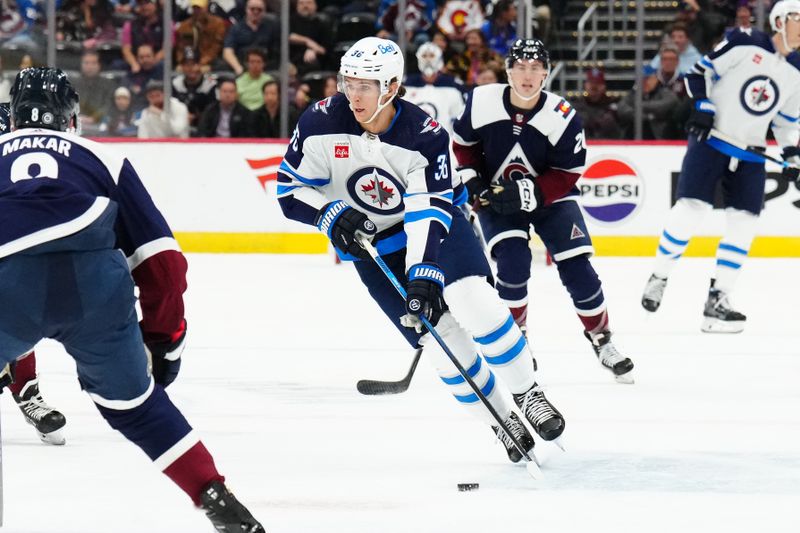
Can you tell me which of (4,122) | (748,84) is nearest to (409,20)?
(748,84)

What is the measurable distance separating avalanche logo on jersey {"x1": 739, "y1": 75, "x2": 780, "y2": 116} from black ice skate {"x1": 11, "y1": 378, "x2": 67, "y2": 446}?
11.5ft

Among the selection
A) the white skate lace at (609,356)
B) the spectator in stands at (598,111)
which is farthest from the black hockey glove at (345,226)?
the spectator in stands at (598,111)

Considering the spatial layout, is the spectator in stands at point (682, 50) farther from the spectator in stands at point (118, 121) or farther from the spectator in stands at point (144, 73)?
the spectator in stands at point (118, 121)

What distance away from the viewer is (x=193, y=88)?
8.94 meters

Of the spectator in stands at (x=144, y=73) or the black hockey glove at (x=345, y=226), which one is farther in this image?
the spectator in stands at (x=144, y=73)

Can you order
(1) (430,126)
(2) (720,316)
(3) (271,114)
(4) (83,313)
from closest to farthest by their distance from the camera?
(4) (83,313)
(1) (430,126)
(2) (720,316)
(3) (271,114)

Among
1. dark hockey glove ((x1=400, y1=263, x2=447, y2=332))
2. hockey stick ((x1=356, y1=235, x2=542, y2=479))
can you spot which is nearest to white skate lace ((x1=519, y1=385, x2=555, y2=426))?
hockey stick ((x1=356, y1=235, x2=542, y2=479))

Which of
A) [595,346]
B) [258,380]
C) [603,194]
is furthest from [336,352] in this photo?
[603,194]

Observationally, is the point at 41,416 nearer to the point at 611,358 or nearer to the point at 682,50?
the point at 611,358

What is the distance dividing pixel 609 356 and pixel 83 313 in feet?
8.72

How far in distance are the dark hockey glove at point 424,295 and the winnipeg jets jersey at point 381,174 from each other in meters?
0.04

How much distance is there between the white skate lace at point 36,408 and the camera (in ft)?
11.6

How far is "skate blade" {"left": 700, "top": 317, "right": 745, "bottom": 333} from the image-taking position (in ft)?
18.9

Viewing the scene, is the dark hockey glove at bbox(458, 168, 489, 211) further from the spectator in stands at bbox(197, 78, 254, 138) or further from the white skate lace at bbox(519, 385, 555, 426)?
the spectator in stands at bbox(197, 78, 254, 138)
